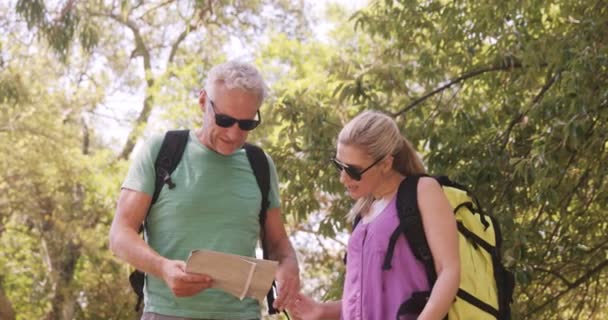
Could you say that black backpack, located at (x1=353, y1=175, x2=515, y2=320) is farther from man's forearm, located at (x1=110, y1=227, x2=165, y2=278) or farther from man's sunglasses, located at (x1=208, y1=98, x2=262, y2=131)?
man's forearm, located at (x1=110, y1=227, x2=165, y2=278)

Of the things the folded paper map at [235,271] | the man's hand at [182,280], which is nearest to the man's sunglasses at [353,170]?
the folded paper map at [235,271]

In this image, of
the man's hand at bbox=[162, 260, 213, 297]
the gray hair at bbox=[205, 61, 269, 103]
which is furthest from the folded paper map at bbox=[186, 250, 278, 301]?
the gray hair at bbox=[205, 61, 269, 103]

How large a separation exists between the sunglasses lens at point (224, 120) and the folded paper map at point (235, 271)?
496 mm

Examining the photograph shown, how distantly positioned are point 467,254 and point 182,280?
806 millimetres

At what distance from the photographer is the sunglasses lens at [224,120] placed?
3145 mm

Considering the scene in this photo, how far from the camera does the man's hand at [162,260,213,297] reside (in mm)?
2789

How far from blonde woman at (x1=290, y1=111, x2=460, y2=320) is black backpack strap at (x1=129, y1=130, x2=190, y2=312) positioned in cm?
48

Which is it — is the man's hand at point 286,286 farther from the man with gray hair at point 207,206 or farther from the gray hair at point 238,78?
the gray hair at point 238,78

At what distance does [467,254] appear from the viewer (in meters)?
2.94

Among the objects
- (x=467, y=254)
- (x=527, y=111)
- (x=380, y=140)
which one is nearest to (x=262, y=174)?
(x=380, y=140)

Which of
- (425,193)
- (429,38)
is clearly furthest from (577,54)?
(425,193)

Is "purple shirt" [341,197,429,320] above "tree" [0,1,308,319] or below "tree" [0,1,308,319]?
above

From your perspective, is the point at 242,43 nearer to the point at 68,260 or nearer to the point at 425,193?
the point at 68,260

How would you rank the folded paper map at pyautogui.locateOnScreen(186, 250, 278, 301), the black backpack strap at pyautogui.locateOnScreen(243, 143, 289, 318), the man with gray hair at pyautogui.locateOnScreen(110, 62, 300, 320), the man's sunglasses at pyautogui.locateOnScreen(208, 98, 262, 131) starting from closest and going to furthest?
the folded paper map at pyautogui.locateOnScreen(186, 250, 278, 301) → the man with gray hair at pyautogui.locateOnScreen(110, 62, 300, 320) → the man's sunglasses at pyautogui.locateOnScreen(208, 98, 262, 131) → the black backpack strap at pyautogui.locateOnScreen(243, 143, 289, 318)
